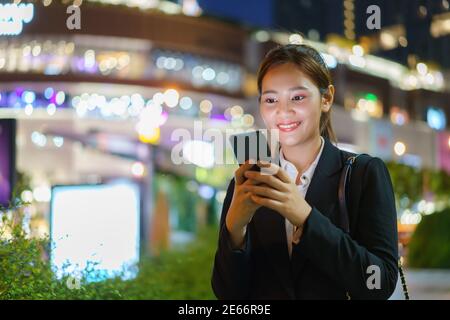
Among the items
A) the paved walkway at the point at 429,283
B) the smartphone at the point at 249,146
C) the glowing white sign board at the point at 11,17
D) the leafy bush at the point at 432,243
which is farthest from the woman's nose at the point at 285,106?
the leafy bush at the point at 432,243

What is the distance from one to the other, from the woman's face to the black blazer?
99mm

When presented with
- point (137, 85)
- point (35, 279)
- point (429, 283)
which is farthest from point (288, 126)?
point (137, 85)

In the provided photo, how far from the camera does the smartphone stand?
171cm

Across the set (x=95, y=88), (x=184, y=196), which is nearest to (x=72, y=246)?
(x=184, y=196)

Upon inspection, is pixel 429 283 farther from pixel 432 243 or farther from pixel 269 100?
pixel 269 100

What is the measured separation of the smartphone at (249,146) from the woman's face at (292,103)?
10 centimetres

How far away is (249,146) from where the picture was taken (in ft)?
5.63

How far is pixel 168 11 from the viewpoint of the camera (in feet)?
88.8

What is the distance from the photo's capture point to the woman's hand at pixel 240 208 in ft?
5.25

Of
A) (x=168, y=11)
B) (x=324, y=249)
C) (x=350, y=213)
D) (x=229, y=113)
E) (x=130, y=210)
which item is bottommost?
(x=324, y=249)

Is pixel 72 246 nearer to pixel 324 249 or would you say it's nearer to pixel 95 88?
pixel 324 249

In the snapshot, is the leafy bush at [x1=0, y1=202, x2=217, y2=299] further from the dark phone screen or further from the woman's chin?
the woman's chin
